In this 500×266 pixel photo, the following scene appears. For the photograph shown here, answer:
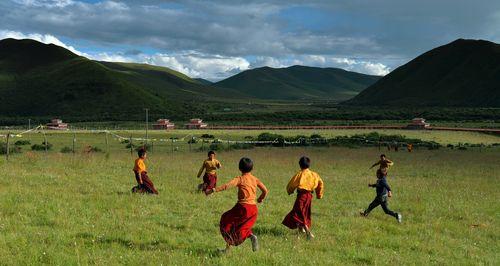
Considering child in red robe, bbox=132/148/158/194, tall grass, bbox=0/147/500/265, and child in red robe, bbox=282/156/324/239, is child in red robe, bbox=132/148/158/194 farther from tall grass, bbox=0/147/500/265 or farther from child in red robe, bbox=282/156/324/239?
child in red robe, bbox=282/156/324/239

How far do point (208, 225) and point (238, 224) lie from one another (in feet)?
9.45

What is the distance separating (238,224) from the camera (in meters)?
9.00

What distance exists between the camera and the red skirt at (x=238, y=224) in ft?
29.5

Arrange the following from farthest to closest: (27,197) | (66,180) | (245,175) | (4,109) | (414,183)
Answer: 1. (4,109)
2. (414,183)
3. (66,180)
4. (27,197)
5. (245,175)

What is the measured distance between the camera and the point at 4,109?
168375 mm

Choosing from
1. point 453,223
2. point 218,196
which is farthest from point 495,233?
point 218,196

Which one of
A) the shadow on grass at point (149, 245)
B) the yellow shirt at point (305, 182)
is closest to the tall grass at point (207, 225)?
the shadow on grass at point (149, 245)

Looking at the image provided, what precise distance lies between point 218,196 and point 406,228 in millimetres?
6557

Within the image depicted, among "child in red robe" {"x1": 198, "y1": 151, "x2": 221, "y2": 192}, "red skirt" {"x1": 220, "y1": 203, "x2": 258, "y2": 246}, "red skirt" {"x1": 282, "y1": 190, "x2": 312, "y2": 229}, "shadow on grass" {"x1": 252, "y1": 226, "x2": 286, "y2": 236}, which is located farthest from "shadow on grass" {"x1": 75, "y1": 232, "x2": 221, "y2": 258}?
"child in red robe" {"x1": 198, "y1": 151, "x2": 221, "y2": 192}

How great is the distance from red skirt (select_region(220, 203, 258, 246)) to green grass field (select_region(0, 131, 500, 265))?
0.29 meters

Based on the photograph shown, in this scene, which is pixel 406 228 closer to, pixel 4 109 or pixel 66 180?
pixel 66 180

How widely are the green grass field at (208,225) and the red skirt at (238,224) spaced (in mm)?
294

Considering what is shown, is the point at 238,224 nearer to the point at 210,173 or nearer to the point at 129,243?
the point at 129,243

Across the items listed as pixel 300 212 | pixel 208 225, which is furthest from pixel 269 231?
pixel 208 225
